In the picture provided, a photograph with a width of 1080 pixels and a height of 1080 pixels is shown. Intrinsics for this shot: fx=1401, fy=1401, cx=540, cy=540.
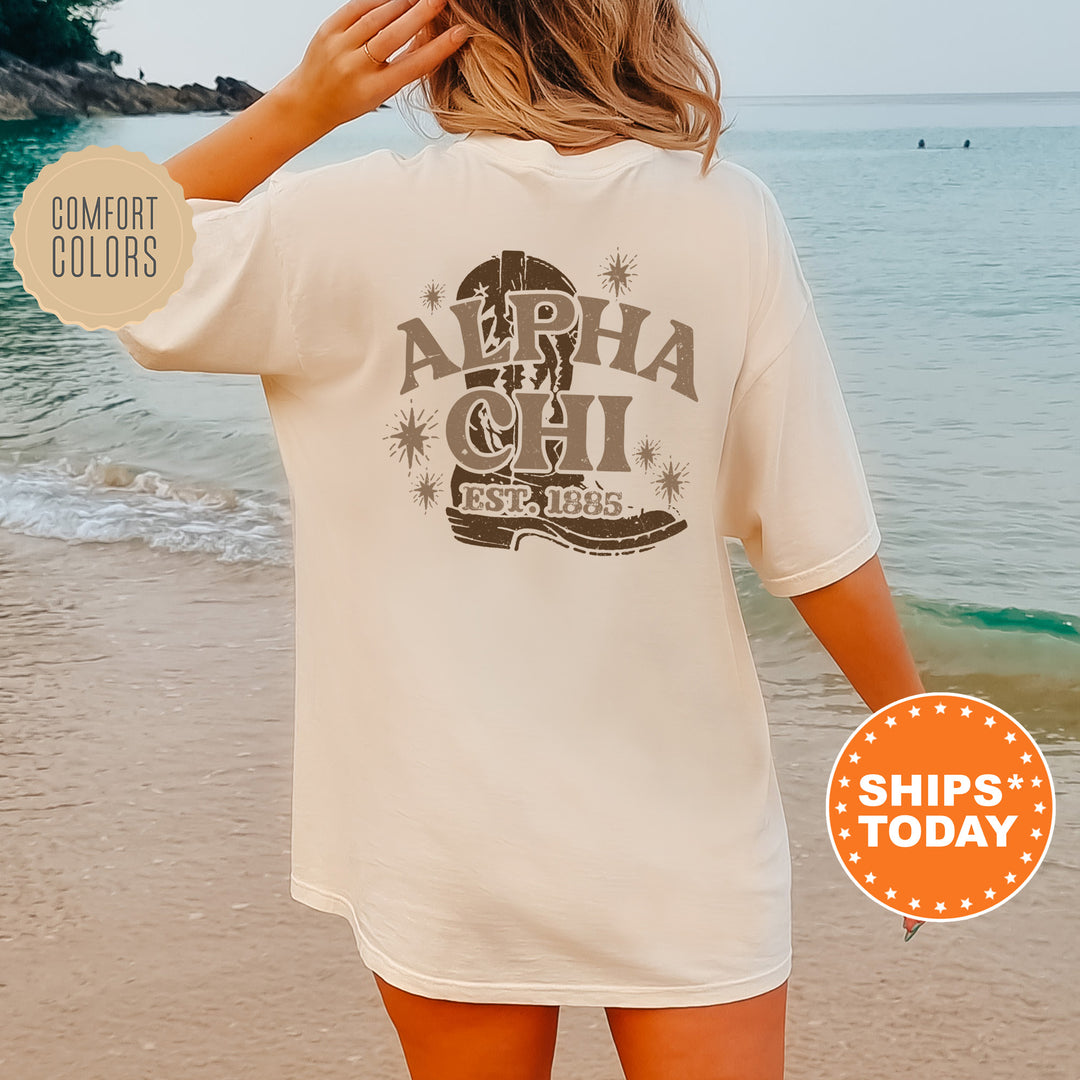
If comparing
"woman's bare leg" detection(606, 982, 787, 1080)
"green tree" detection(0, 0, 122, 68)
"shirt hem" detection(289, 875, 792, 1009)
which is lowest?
"green tree" detection(0, 0, 122, 68)

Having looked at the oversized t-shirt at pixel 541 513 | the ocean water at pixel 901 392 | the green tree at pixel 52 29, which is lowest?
the ocean water at pixel 901 392

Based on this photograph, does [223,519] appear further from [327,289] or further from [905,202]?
[905,202]

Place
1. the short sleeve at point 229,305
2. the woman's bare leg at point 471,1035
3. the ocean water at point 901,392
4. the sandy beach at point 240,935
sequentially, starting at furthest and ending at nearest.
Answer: the ocean water at point 901,392, the sandy beach at point 240,935, the woman's bare leg at point 471,1035, the short sleeve at point 229,305

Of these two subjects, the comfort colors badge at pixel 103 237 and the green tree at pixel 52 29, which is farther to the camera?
the green tree at pixel 52 29

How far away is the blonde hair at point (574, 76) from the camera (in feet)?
2.49

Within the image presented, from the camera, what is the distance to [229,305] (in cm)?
75

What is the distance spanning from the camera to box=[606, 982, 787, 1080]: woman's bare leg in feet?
2.73

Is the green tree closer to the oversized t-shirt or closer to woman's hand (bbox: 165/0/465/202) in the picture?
woman's hand (bbox: 165/0/465/202)

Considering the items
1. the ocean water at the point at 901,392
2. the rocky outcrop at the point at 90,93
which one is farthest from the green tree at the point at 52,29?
the ocean water at the point at 901,392

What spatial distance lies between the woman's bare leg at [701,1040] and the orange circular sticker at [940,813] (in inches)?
12.5

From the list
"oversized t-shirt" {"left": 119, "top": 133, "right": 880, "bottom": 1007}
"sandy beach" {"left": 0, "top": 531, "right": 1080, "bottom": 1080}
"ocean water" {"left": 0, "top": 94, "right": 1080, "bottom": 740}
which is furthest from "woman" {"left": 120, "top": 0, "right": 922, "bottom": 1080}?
"sandy beach" {"left": 0, "top": 531, "right": 1080, "bottom": 1080}

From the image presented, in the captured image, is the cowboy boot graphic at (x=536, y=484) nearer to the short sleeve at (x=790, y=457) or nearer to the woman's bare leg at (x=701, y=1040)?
the short sleeve at (x=790, y=457)

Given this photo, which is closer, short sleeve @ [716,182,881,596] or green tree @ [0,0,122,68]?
short sleeve @ [716,182,881,596]

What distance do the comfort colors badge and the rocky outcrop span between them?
8.96 m
